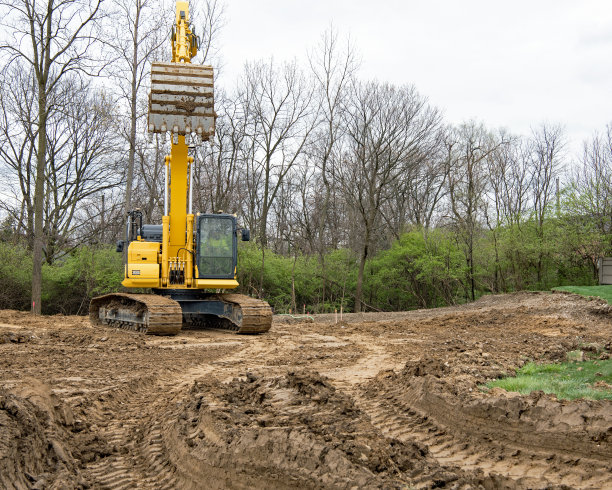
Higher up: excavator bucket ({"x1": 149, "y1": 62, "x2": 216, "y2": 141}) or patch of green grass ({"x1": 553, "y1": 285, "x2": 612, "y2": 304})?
excavator bucket ({"x1": 149, "y1": 62, "x2": 216, "y2": 141})

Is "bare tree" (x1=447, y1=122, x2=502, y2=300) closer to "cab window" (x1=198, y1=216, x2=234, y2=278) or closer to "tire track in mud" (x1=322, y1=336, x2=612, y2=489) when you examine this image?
"cab window" (x1=198, y1=216, x2=234, y2=278)

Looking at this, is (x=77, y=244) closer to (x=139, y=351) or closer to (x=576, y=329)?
(x=139, y=351)

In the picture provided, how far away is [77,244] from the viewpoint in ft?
96.9

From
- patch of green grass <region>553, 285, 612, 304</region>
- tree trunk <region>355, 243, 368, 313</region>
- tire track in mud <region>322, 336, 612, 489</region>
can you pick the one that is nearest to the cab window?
tire track in mud <region>322, 336, 612, 489</region>

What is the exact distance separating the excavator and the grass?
23.9 ft

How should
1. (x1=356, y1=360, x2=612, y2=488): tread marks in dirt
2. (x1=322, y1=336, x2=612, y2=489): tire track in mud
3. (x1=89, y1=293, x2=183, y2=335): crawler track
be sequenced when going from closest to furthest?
1. (x1=322, y1=336, x2=612, y2=489): tire track in mud
2. (x1=356, y1=360, x2=612, y2=488): tread marks in dirt
3. (x1=89, y1=293, x2=183, y2=335): crawler track

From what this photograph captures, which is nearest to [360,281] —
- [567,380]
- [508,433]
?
[567,380]

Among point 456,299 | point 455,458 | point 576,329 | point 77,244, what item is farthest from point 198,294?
point 456,299

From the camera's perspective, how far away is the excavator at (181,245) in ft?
42.7

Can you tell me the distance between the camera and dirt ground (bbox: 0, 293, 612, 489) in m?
3.75

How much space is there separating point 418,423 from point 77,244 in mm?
27539

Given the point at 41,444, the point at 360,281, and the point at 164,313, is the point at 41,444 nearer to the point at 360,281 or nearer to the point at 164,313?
the point at 164,313

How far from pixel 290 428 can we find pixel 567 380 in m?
4.12

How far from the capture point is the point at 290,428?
443 cm
